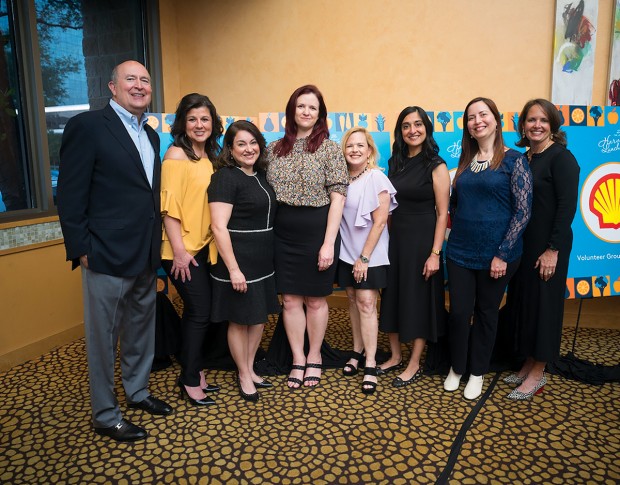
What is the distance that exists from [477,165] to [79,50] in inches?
133

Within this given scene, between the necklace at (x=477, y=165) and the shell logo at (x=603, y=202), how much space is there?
1.21 meters

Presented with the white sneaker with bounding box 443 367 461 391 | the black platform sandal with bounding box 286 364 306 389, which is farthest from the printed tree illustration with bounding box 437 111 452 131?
the black platform sandal with bounding box 286 364 306 389

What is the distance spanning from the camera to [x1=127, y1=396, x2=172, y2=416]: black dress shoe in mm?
2492

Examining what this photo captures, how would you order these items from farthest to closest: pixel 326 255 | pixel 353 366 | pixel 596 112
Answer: pixel 596 112
pixel 353 366
pixel 326 255

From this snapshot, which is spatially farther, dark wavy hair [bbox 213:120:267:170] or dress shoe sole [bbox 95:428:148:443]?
dark wavy hair [bbox 213:120:267:170]

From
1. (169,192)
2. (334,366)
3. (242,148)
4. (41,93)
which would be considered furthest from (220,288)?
(41,93)

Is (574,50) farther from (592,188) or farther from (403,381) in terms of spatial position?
(403,381)

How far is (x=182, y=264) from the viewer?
2.41 metres

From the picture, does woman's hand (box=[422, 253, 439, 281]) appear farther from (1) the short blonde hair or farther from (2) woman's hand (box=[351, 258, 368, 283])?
(1) the short blonde hair

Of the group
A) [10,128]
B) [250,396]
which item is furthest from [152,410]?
[10,128]

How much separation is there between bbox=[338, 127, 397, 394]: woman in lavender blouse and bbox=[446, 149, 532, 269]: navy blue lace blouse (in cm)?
42

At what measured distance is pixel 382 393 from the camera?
2.73 metres

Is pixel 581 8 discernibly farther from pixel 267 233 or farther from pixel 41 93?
pixel 41 93

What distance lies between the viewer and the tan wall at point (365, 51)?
3662mm
